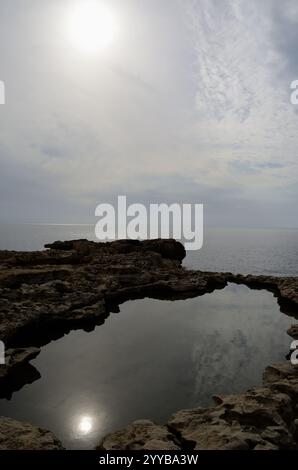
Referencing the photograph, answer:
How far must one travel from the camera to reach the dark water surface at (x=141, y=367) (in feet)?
44.1

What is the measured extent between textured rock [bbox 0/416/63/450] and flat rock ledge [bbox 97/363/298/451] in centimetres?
167

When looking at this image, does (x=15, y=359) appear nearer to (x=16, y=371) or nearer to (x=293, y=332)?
(x=16, y=371)

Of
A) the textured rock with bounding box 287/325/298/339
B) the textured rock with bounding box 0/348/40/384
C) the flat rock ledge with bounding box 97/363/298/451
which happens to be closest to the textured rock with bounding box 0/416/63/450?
the flat rock ledge with bounding box 97/363/298/451

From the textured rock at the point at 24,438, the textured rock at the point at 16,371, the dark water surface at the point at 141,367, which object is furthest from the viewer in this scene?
the textured rock at the point at 16,371

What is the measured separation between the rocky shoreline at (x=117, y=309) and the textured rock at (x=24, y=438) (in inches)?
1.3

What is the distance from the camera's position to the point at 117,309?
102 ft

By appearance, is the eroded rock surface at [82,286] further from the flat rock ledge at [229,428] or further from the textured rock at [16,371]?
the flat rock ledge at [229,428]

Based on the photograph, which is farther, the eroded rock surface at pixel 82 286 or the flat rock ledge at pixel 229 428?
the eroded rock surface at pixel 82 286

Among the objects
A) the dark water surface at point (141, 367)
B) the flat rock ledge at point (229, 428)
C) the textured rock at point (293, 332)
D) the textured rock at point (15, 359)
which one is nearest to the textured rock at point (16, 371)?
the textured rock at point (15, 359)

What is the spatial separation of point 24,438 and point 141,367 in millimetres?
8109

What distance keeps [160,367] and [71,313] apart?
425 inches

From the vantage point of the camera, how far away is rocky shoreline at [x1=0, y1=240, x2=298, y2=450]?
34.3 feet

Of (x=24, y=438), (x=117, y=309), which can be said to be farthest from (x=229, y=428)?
(x=117, y=309)

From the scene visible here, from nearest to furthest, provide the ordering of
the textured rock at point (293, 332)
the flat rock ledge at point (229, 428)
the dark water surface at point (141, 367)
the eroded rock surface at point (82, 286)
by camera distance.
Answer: the flat rock ledge at point (229, 428)
the dark water surface at point (141, 367)
the textured rock at point (293, 332)
the eroded rock surface at point (82, 286)
